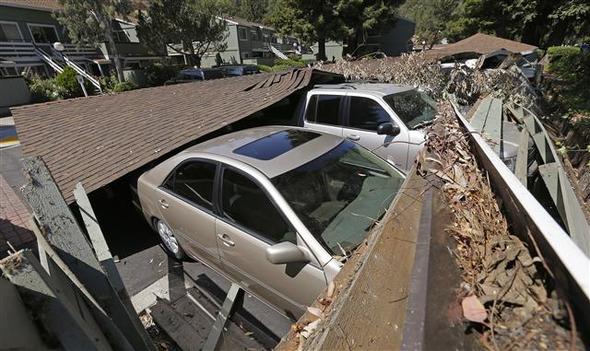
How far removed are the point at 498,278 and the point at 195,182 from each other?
2940 mm

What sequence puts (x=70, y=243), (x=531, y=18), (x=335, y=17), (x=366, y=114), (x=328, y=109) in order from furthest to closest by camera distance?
(x=335, y=17) → (x=531, y=18) → (x=328, y=109) → (x=366, y=114) → (x=70, y=243)

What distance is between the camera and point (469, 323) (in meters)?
1.00

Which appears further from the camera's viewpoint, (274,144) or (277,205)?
(274,144)

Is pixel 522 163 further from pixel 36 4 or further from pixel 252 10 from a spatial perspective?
pixel 252 10

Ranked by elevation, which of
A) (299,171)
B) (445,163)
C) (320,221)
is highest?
(445,163)

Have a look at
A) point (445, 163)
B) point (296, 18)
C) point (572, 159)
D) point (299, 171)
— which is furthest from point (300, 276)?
point (296, 18)

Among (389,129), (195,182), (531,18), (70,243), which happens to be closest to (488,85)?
(389,129)

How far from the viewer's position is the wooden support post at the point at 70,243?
4.25 feet

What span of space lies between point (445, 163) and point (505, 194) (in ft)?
2.42

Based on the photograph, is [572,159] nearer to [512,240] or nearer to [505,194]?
[505,194]

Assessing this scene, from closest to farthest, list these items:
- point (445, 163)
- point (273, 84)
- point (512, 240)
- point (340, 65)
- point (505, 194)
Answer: point (512, 240), point (505, 194), point (445, 163), point (273, 84), point (340, 65)

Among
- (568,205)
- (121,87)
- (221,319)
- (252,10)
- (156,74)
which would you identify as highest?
(252,10)

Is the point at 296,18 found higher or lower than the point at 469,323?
higher

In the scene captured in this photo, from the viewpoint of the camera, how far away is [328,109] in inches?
221
